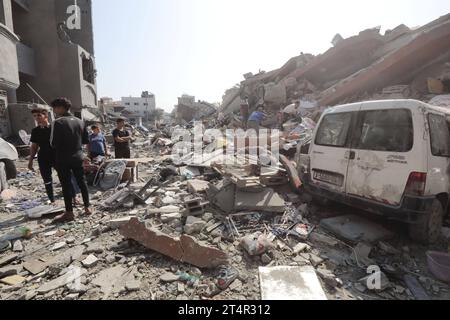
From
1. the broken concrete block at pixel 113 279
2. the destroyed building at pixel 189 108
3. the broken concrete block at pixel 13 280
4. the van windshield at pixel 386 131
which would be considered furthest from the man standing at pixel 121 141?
the destroyed building at pixel 189 108

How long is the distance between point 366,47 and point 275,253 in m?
12.8

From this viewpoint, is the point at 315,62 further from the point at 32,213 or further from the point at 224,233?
the point at 32,213

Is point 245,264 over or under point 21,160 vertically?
under

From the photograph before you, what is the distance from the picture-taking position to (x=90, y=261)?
9.32ft

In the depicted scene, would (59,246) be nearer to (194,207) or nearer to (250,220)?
(194,207)

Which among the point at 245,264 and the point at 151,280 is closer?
the point at 151,280

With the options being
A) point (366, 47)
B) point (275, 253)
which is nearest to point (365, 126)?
point (275, 253)

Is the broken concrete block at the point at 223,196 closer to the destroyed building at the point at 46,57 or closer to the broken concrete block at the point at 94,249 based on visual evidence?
the broken concrete block at the point at 94,249

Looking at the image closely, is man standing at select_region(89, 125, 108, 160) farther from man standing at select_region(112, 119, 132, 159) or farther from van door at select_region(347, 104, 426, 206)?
van door at select_region(347, 104, 426, 206)

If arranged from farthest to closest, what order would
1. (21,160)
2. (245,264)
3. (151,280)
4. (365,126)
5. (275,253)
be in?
(21,160), (365,126), (275,253), (245,264), (151,280)

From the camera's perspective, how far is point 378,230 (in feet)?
11.0

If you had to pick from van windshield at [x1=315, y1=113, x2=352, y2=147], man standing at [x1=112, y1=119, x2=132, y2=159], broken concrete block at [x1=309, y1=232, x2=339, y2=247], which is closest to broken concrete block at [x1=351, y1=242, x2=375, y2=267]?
broken concrete block at [x1=309, y1=232, x2=339, y2=247]

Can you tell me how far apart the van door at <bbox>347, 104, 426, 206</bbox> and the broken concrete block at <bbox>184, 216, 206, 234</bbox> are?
217 centimetres
